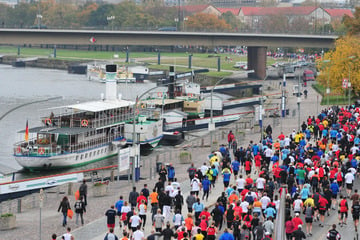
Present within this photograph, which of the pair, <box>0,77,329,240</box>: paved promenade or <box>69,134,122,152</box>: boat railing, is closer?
<box>0,77,329,240</box>: paved promenade

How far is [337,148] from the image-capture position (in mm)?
39938

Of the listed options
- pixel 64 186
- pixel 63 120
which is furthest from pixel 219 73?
pixel 64 186

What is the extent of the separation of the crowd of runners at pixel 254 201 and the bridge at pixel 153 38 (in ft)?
202

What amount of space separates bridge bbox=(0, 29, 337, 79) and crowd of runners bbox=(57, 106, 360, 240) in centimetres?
6159

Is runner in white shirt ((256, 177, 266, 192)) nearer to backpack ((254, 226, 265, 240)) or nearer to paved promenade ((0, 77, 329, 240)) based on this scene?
paved promenade ((0, 77, 329, 240))

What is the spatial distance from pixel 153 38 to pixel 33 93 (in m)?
16.9

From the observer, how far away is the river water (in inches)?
2739

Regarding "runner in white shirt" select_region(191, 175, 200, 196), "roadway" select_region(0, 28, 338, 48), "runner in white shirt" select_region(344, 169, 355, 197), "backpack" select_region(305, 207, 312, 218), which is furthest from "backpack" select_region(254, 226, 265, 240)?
"roadway" select_region(0, 28, 338, 48)

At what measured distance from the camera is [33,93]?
361 feet

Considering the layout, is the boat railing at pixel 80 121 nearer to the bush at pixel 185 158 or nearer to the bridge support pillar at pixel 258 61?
the bush at pixel 185 158

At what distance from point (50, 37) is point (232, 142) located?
5488cm

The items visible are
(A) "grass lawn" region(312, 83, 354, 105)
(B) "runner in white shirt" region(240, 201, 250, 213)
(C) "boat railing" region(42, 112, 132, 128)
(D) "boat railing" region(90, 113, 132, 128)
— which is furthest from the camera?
(A) "grass lawn" region(312, 83, 354, 105)

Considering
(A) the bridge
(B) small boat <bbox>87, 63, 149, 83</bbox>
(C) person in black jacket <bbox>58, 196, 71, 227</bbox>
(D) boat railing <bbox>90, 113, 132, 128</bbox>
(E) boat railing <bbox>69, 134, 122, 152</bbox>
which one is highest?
(A) the bridge

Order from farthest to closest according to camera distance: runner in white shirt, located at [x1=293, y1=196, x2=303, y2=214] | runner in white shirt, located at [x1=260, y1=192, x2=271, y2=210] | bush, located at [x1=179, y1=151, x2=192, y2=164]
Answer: bush, located at [x1=179, y1=151, x2=192, y2=164] → runner in white shirt, located at [x1=293, y1=196, x2=303, y2=214] → runner in white shirt, located at [x1=260, y1=192, x2=271, y2=210]
